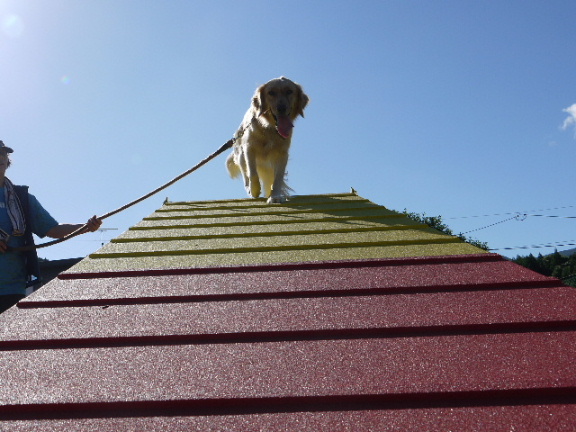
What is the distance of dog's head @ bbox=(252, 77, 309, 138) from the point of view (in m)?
6.42

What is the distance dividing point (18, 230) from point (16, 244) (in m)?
0.12

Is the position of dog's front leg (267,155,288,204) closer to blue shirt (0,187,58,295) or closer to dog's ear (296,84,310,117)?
dog's ear (296,84,310,117)

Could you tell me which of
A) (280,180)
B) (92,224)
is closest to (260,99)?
(280,180)

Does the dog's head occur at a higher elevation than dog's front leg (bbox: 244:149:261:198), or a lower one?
higher

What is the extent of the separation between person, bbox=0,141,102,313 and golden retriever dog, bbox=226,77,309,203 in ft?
9.91

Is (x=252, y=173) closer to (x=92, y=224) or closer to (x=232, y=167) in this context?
(x=232, y=167)

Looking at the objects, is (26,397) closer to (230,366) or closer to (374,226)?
(230,366)

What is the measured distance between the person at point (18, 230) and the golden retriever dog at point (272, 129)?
3.02 m

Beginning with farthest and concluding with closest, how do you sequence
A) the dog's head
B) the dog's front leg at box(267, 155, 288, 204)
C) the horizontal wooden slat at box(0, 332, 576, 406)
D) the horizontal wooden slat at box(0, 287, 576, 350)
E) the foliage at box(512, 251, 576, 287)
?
the foliage at box(512, 251, 576, 287) → the dog's head → the dog's front leg at box(267, 155, 288, 204) → the horizontal wooden slat at box(0, 287, 576, 350) → the horizontal wooden slat at box(0, 332, 576, 406)

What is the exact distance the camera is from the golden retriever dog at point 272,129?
643 centimetres

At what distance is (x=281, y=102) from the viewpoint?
6418 mm

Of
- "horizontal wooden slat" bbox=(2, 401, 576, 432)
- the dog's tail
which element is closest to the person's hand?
"horizontal wooden slat" bbox=(2, 401, 576, 432)

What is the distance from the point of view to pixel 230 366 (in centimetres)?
160

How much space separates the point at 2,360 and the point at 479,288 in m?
1.92
